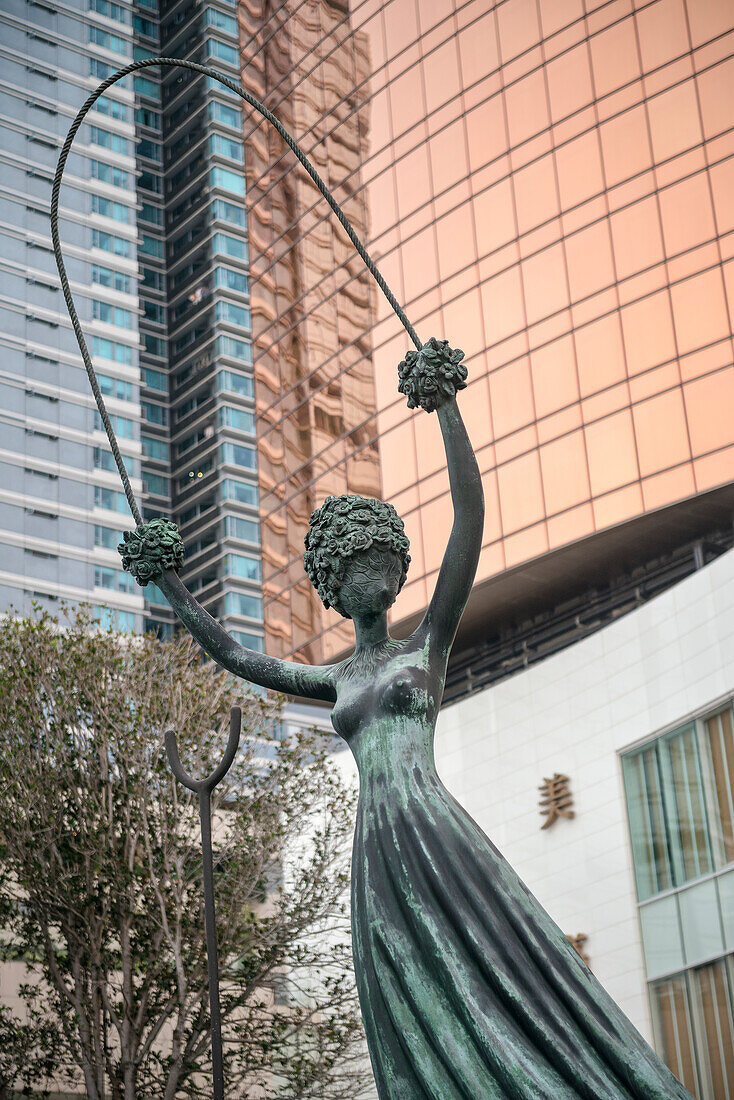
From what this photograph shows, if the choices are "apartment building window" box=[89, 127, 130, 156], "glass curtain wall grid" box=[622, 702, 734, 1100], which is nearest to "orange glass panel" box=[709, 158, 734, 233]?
"glass curtain wall grid" box=[622, 702, 734, 1100]

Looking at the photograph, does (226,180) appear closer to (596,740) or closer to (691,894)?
(596,740)

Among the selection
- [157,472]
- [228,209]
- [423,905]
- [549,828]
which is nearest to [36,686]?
[549,828]

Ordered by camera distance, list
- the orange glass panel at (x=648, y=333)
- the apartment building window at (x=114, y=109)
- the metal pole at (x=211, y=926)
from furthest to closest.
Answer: the apartment building window at (x=114, y=109), the orange glass panel at (x=648, y=333), the metal pole at (x=211, y=926)

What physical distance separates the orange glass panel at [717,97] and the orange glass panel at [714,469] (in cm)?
721

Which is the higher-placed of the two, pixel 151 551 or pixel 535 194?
pixel 535 194

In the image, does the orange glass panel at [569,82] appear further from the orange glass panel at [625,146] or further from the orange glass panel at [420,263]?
the orange glass panel at [420,263]

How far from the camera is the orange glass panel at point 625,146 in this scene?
35156 millimetres

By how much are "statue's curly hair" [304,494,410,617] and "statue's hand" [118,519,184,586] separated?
830 mm

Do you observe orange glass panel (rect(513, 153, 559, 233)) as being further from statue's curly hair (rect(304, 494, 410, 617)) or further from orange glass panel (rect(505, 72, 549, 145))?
statue's curly hair (rect(304, 494, 410, 617))

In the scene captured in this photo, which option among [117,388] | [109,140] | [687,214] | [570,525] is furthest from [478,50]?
[109,140]

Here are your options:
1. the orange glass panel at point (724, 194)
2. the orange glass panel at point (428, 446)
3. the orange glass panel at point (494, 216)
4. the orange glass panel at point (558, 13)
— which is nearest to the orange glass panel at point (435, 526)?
the orange glass panel at point (428, 446)

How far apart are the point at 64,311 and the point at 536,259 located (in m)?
40.4

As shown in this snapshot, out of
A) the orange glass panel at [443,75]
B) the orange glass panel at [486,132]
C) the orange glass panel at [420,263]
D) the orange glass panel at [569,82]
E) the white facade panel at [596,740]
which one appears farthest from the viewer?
the orange glass panel at [443,75]

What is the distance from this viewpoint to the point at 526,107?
125ft
